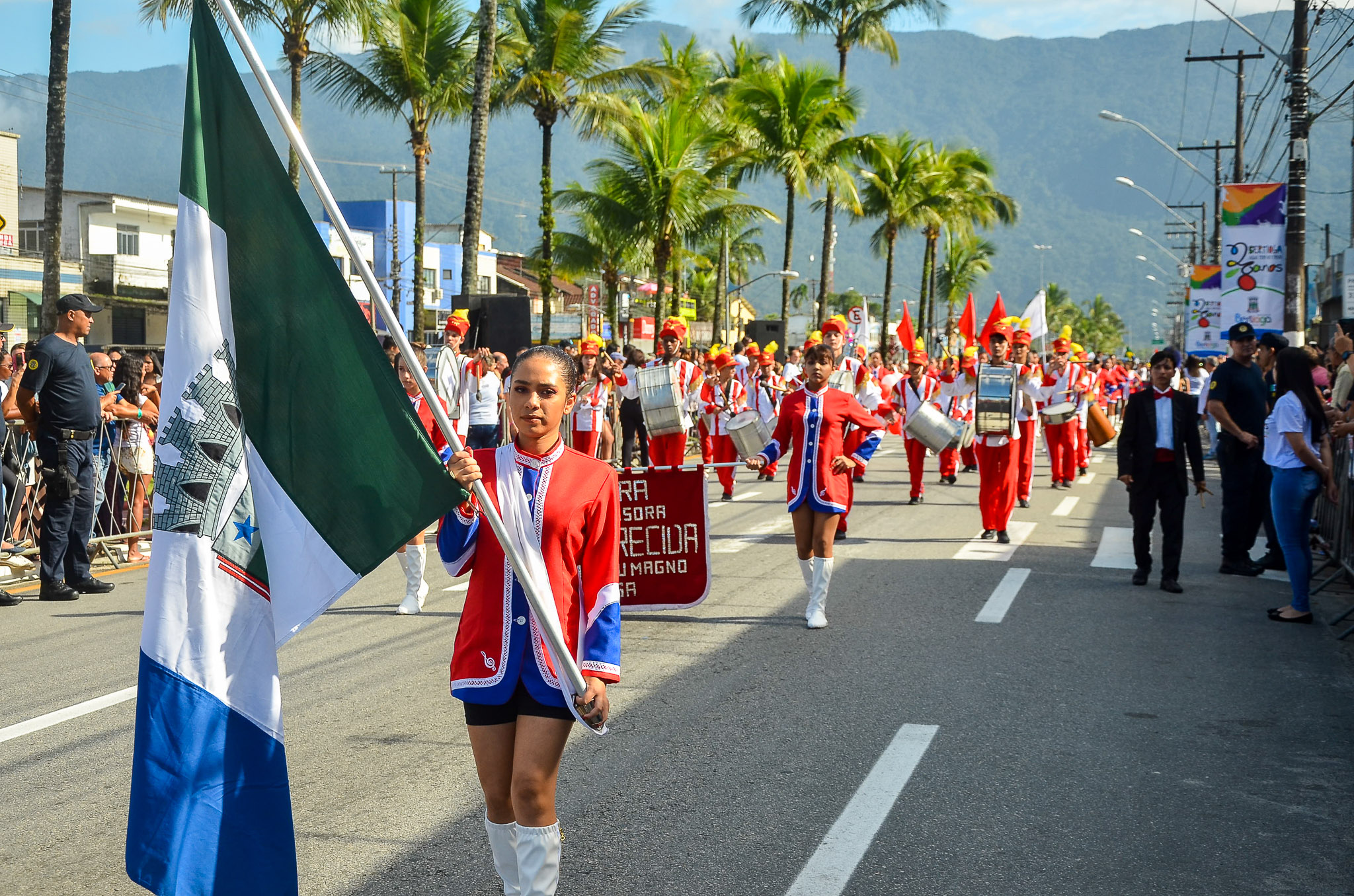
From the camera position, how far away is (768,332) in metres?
39.7

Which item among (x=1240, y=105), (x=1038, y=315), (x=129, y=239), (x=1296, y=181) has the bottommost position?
(x=1038, y=315)

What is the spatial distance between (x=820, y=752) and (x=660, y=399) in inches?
390

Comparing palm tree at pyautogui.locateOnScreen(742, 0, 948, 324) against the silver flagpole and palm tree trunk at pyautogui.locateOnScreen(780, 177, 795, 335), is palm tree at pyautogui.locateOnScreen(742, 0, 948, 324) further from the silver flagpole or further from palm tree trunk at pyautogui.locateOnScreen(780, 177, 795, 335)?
the silver flagpole

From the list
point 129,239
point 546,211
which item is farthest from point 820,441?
point 129,239

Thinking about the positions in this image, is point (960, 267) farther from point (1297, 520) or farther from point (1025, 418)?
point (1297, 520)

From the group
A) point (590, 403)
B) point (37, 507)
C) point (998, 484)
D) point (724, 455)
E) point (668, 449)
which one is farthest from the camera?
point (724, 455)

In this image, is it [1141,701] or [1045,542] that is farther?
[1045,542]

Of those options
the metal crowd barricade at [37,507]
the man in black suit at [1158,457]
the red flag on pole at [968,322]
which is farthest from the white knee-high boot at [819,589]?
the red flag on pole at [968,322]

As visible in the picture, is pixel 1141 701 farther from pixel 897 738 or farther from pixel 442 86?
pixel 442 86

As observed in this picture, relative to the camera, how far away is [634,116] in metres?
29.7

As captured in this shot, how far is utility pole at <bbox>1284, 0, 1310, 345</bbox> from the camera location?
19.3 m

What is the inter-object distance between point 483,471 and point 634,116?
88.4 feet

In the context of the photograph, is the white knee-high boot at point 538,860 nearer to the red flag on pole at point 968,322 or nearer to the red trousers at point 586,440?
the red trousers at point 586,440

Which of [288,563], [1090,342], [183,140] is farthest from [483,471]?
[1090,342]
